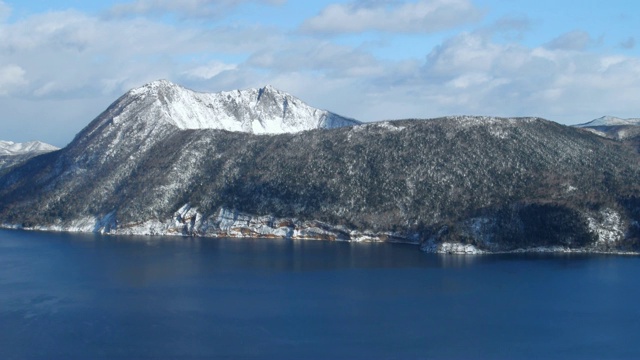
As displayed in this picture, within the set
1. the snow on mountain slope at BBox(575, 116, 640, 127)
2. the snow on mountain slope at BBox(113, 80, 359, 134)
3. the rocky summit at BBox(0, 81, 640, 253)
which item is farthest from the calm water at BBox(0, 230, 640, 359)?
the snow on mountain slope at BBox(575, 116, 640, 127)

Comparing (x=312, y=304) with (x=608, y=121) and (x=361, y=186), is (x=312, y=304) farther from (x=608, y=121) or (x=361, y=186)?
(x=608, y=121)

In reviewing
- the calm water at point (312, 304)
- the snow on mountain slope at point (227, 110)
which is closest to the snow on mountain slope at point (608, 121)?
the snow on mountain slope at point (227, 110)

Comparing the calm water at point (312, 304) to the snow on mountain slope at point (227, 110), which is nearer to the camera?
the calm water at point (312, 304)

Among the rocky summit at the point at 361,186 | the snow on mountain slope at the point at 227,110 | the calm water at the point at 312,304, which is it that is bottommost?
the calm water at the point at 312,304

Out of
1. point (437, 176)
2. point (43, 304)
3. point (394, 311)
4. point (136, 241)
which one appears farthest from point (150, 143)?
point (394, 311)

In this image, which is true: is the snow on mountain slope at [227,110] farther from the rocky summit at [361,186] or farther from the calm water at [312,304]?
the calm water at [312,304]

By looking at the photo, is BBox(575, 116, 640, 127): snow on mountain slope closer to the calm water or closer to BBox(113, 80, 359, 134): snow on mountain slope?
BBox(113, 80, 359, 134): snow on mountain slope

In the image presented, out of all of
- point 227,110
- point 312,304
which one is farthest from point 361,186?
point 227,110
